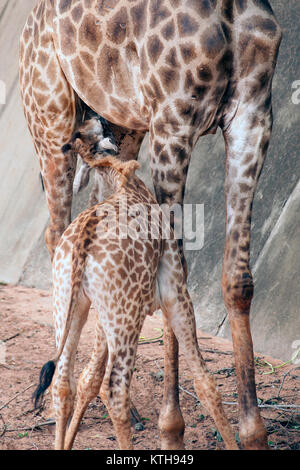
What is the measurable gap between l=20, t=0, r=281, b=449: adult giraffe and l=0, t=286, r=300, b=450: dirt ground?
0.42 meters

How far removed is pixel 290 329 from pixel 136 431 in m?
1.87

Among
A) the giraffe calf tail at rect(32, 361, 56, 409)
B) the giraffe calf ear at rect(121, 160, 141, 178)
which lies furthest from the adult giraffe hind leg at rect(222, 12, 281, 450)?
the giraffe calf tail at rect(32, 361, 56, 409)

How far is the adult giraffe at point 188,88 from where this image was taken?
3.85m

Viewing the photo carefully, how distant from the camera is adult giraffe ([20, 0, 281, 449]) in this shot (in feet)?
12.6

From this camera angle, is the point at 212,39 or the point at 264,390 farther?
the point at 264,390

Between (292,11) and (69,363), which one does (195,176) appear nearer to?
(292,11)

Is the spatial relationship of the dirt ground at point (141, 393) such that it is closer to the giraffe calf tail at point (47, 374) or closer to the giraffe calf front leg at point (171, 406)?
the giraffe calf front leg at point (171, 406)

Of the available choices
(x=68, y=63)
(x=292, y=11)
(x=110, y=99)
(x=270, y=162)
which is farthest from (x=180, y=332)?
(x=292, y=11)

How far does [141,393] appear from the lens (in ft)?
16.5

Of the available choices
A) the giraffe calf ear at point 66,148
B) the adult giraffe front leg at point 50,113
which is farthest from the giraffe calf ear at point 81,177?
the giraffe calf ear at point 66,148

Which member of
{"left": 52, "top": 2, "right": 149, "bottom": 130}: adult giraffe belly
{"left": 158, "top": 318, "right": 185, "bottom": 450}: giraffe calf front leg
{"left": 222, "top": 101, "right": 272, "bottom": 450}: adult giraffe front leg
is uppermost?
{"left": 52, "top": 2, "right": 149, "bottom": 130}: adult giraffe belly

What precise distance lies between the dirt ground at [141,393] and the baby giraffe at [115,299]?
0.63 metres

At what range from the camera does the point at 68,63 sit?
4.55 meters

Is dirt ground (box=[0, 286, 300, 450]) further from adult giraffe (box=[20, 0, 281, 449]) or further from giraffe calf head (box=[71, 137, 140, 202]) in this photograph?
giraffe calf head (box=[71, 137, 140, 202])
